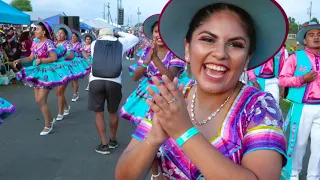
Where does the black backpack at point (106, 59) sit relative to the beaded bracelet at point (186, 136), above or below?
below

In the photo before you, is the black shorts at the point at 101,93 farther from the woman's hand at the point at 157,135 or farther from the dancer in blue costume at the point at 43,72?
the woman's hand at the point at 157,135

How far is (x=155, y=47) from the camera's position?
141 inches

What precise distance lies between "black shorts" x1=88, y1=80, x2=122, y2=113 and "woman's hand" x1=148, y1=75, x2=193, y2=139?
4001mm

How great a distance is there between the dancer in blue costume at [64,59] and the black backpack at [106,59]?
1.68 m

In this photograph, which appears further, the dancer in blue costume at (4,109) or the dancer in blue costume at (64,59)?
the dancer in blue costume at (64,59)

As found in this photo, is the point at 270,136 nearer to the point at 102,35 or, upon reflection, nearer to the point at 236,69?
the point at 236,69

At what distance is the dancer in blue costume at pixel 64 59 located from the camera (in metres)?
6.79

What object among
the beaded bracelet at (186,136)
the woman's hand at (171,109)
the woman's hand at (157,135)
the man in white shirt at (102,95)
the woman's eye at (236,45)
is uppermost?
the woman's eye at (236,45)

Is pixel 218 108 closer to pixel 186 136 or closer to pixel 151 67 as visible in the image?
pixel 186 136

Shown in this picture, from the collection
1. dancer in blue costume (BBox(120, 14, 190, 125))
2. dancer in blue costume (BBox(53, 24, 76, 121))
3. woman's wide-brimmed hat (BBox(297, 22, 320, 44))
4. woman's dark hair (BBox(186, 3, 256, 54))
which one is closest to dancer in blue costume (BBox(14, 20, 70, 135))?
dancer in blue costume (BBox(53, 24, 76, 121))

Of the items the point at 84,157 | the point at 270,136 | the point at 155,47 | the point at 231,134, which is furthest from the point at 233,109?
the point at 84,157

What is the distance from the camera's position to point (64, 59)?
728 centimetres

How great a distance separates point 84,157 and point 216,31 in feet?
12.8

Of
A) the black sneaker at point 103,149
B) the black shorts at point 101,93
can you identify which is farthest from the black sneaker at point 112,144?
the black shorts at point 101,93
